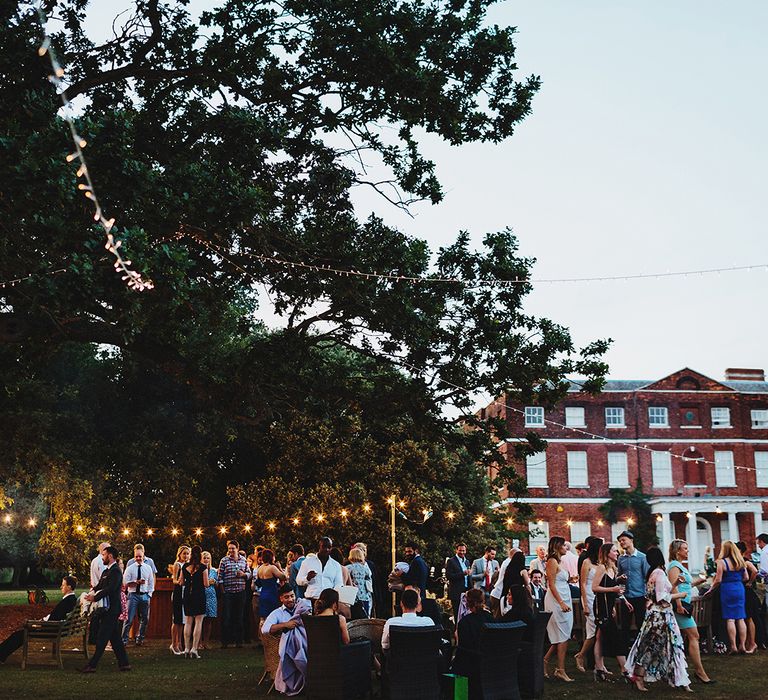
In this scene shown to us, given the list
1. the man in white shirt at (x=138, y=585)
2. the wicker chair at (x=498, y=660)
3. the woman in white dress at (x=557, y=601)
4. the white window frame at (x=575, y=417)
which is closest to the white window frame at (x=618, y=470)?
the white window frame at (x=575, y=417)

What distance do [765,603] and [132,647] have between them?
1169cm

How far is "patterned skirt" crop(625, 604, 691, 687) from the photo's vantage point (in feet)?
34.8

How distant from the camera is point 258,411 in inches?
531

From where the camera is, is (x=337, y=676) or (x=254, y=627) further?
(x=254, y=627)

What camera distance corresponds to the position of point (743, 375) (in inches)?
2096

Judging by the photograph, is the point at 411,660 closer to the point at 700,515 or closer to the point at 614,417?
the point at 614,417

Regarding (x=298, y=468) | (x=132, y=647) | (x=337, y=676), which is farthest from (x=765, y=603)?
(x=298, y=468)

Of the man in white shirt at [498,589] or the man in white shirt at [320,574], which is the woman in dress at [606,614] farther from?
the man in white shirt at [320,574]

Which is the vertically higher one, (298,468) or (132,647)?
(298,468)

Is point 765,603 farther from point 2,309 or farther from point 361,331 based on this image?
point 2,309

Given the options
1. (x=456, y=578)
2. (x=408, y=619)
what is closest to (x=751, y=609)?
(x=456, y=578)

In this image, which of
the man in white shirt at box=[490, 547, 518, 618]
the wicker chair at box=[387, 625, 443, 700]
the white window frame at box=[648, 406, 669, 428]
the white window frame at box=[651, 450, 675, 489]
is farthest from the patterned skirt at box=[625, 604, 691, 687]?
the white window frame at box=[648, 406, 669, 428]

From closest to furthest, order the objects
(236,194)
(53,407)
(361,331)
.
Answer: (236,194)
(361,331)
(53,407)

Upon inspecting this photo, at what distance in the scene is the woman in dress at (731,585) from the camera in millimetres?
14156
